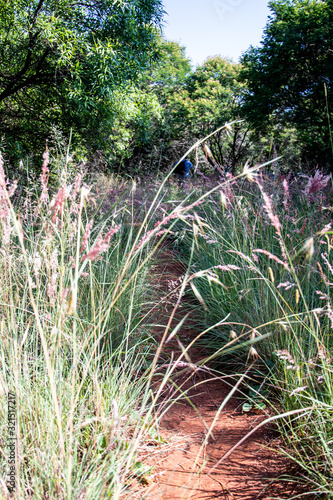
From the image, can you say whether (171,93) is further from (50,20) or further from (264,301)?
(264,301)

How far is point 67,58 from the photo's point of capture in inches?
213

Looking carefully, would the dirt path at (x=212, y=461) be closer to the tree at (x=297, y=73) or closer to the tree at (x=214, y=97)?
the tree at (x=297, y=73)

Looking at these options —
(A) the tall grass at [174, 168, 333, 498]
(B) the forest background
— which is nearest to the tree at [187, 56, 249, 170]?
(B) the forest background

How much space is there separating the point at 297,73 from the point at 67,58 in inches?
365

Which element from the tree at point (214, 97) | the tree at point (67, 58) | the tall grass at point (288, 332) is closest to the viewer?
the tall grass at point (288, 332)

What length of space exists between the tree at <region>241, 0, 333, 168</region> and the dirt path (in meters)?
10.8

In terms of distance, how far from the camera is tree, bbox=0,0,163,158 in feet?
18.2

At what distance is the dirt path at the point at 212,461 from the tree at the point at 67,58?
5393 mm

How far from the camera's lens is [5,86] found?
6.48 meters

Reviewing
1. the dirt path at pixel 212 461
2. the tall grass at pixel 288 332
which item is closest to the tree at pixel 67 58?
the tall grass at pixel 288 332

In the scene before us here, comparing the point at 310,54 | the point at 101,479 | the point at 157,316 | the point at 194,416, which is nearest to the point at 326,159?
the point at 310,54

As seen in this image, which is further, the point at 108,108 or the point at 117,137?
the point at 117,137

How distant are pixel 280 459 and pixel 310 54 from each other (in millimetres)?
12823

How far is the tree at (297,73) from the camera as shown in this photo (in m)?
10.7
